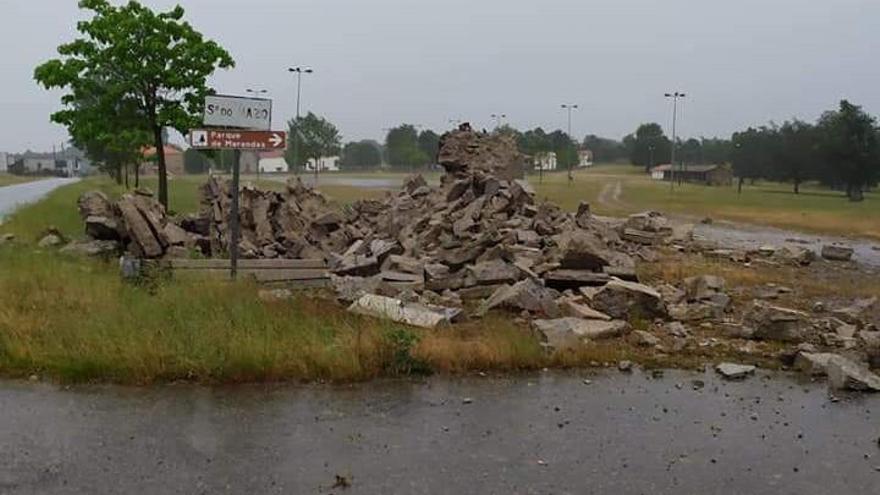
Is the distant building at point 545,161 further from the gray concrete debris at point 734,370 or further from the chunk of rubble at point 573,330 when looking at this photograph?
the gray concrete debris at point 734,370

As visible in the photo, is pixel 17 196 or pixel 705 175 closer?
pixel 17 196

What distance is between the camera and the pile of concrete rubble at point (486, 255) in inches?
355

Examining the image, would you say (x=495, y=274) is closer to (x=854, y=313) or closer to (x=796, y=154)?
(x=854, y=313)

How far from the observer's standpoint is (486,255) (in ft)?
41.3

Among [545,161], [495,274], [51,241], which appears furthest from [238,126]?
[545,161]

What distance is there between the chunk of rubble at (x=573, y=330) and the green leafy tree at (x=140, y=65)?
1928 centimetres

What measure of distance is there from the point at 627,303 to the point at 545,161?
103 m

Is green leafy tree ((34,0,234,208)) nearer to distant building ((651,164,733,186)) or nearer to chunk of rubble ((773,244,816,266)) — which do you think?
chunk of rubble ((773,244,816,266))

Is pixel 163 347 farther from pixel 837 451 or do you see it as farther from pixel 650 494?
pixel 837 451

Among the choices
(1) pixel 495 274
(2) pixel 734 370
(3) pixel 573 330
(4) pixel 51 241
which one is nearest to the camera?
(2) pixel 734 370

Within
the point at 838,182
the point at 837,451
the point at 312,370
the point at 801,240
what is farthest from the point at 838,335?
the point at 838,182

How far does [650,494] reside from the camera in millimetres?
4770


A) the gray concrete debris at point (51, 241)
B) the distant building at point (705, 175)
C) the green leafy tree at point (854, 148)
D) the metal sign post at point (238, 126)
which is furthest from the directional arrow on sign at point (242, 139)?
the distant building at point (705, 175)

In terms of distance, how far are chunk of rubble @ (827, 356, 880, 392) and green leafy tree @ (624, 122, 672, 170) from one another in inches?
4803
